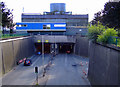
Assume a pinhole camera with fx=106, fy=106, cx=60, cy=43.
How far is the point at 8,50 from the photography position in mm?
9977

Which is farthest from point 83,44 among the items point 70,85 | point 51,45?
point 70,85

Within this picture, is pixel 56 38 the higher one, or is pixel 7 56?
pixel 56 38

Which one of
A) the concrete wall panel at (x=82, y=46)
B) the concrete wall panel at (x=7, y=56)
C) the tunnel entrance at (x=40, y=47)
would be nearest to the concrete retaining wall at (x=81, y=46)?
the concrete wall panel at (x=82, y=46)

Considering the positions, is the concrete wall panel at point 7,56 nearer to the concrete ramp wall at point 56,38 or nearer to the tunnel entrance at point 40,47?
the concrete ramp wall at point 56,38

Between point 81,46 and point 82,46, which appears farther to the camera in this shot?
point 81,46

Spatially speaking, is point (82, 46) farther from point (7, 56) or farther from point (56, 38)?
point (7, 56)

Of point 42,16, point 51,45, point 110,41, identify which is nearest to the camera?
point 110,41

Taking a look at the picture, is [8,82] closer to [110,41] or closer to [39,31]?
[110,41]

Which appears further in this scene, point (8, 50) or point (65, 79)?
point (8, 50)

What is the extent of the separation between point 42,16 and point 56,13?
162 inches

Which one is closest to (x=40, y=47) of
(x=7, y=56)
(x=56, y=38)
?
(x=56, y=38)

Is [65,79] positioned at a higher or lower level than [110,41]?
lower

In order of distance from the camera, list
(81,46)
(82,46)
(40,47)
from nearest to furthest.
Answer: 1. (82,46)
2. (81,46)
3. (40,47)

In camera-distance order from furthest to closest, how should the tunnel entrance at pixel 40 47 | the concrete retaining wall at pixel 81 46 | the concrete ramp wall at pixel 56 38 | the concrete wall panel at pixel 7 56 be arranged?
the tunnel entrance at pixel 40 47 < the concrete ramp wall at pixel 56 38 < the concrete retaining wall at pixel 81 46 < the concrete wall panel at pixel 7 56
